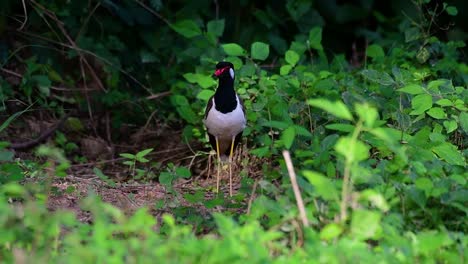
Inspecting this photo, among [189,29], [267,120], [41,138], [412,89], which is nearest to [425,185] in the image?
[412,89]

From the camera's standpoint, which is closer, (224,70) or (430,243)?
(430,243)

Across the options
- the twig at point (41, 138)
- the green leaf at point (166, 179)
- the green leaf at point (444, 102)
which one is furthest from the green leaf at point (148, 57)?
→ the green leaf at point (444, 102)

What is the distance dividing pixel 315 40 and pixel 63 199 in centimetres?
269

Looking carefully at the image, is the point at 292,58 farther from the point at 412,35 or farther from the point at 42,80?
the point at 42,80

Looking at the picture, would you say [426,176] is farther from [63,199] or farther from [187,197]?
[63,199]

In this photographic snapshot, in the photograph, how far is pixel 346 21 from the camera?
8.78m

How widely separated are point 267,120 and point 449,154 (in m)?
1.43

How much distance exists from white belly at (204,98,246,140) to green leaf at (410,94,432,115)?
126 centimetres


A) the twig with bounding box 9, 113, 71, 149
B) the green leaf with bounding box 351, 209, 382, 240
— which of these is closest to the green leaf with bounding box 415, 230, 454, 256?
the green leaf with bounding box 351, 209, 382, 240

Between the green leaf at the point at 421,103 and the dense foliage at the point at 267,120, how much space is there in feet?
0.07

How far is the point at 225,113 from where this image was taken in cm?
603

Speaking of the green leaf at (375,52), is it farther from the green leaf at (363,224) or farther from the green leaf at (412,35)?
the green leaf at (363,224)

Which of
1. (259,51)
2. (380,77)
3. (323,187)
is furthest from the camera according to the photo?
(259,51)

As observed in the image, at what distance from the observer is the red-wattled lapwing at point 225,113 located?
19.8ft
